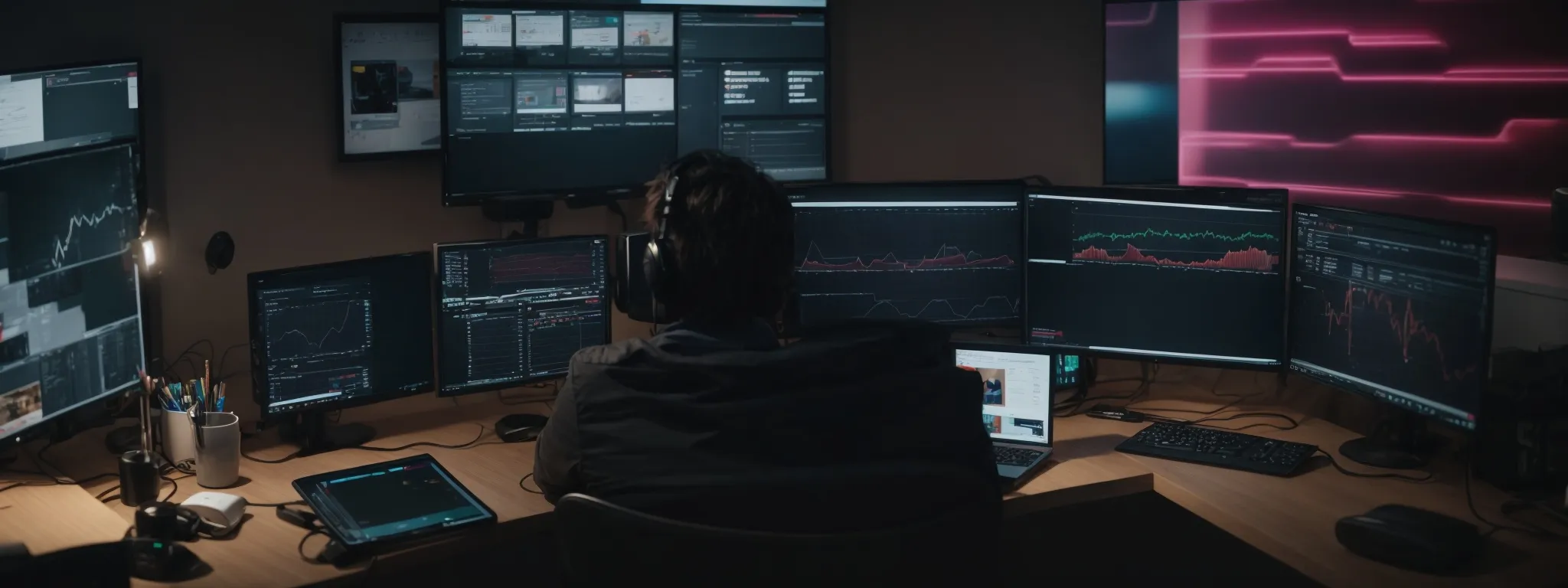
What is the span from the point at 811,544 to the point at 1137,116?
1.94 m

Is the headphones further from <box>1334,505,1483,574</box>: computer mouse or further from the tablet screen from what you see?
<box>1334,505,1483,574</box>: computer mouse

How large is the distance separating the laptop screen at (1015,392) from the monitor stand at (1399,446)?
57 centimetres

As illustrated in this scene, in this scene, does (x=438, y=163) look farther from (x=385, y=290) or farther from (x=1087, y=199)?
(x=1087, y=199)

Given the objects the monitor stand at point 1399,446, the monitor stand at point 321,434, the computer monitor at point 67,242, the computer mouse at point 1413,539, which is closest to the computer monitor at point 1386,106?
the monitor stand at point 1399,446

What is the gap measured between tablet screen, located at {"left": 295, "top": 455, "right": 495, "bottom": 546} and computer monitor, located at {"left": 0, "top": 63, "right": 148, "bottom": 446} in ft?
1.42

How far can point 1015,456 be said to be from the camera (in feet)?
8.45

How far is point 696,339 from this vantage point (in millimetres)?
1886

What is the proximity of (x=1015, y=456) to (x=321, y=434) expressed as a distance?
1314 millimetres

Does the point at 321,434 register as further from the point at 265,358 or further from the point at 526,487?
the point at 526,487

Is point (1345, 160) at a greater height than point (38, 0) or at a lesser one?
lesser

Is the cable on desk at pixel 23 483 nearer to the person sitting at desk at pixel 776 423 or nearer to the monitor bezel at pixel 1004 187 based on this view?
the person sitting at desk at pixel 776 423

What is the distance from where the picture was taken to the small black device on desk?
2125 millimetres

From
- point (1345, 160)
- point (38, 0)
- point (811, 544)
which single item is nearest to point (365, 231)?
point (38, 0)

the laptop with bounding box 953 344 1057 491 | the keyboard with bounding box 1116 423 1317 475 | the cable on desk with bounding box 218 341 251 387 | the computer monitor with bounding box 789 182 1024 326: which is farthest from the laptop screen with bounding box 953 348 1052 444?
the cable on desk with bounding box 218 341 251 387
